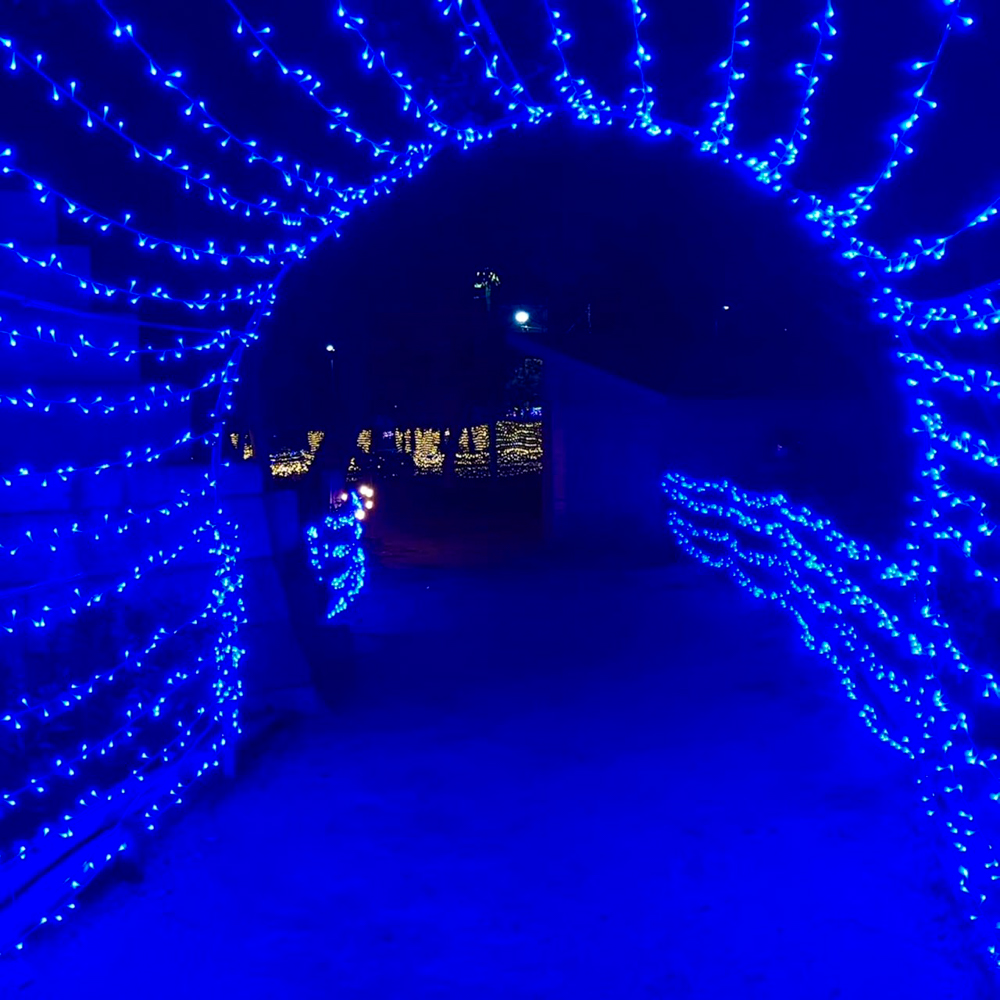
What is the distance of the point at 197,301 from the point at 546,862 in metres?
3.45

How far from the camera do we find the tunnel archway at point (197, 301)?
4.65 metres

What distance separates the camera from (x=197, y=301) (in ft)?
20.9

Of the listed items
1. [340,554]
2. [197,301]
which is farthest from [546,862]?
[340,554]

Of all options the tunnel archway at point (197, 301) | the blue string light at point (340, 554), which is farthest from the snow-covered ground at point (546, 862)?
the blue string light at point (340, 554)

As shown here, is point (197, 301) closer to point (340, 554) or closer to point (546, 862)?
point (546, 862)

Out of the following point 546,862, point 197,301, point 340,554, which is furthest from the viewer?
point 340,554

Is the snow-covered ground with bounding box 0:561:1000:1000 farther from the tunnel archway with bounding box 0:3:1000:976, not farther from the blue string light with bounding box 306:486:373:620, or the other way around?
the blue string light with bounding box 306:486:373:620

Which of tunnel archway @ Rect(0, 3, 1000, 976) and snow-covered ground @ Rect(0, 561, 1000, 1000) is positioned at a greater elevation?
tunnel archway @ Rect(0, 3, 1000, 976)

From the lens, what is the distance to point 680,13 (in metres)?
9.16

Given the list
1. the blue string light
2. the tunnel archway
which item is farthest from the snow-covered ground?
the blue string light

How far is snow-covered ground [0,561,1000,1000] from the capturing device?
12.2 feet

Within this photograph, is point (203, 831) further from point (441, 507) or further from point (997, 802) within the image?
point (441, 507)

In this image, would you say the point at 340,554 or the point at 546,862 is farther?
the point at 340,554

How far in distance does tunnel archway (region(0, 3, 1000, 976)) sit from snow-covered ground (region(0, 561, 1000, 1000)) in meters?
0.38
